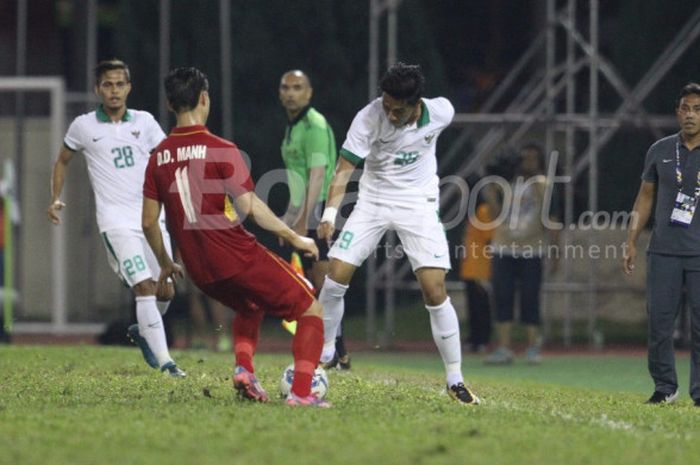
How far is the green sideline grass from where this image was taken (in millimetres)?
8344

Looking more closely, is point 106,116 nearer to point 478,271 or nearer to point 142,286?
point 142,286

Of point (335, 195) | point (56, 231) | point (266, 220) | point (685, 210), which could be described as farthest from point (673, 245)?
point (56, 231)

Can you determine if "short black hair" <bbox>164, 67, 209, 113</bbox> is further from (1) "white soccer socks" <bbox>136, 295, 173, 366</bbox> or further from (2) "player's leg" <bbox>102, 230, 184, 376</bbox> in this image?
(1) "white soccer socks" <bbox>136, 295, 173, 366</bbox>

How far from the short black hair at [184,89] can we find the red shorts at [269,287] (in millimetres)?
944

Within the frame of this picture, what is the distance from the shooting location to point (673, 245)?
1219 centimetres

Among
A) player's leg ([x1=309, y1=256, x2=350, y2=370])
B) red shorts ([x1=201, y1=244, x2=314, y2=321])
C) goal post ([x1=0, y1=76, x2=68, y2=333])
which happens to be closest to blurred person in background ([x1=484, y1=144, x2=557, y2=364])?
player's leg ([x1=309, y1=256, x2=350, y2=370])

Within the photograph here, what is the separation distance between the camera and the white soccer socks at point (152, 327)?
42.2 ft

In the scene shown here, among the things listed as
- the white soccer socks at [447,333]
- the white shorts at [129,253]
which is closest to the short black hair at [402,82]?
the white soccer socks at [447,333]

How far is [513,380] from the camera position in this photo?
15.0 metres

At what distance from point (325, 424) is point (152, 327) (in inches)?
152

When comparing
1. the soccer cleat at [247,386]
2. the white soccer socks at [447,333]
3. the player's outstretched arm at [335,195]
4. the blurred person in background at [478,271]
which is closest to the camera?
the soccer cleat at [247,386]

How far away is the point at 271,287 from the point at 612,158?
46.2ft

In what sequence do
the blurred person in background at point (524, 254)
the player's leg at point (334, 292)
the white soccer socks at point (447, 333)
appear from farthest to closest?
the blurred person in background at point (524, 254) < the player's leg at point (334, 292) < the white soccer socks at point (447, 333)

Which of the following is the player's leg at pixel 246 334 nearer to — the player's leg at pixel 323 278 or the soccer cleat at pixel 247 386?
the soccer cleat at pixel 247 386
